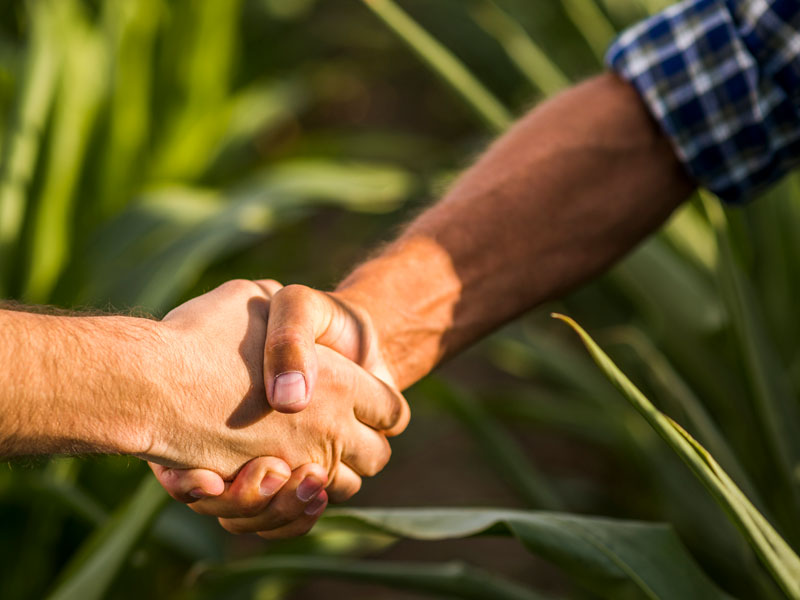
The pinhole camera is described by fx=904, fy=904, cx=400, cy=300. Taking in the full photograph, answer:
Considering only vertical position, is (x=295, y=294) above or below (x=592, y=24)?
above

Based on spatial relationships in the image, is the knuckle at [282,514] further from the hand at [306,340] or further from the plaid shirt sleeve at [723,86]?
the plaid shirt sleeve at [723,86]

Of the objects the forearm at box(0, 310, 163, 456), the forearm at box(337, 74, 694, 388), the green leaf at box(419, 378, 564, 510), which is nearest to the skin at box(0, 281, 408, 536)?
the forearm at box(0, 310, 163, 456)

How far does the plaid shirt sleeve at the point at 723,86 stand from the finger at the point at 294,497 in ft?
1.61

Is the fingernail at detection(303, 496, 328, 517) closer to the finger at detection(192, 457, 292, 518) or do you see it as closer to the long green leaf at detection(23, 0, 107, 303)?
the finger at detection(192, 457, 292, 518)

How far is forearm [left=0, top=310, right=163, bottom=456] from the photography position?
65cm

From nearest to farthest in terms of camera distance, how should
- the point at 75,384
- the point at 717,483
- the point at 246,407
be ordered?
the point at 717,483 → the point at 75,384 → the point at 246,407

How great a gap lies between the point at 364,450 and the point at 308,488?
0.08 metres

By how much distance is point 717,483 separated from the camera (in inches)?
22.6

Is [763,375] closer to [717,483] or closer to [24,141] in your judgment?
[717,483]

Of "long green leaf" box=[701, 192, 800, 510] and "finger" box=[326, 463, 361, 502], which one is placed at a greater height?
"finger" box=[326, 463, 361, 502]

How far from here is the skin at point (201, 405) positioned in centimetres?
67

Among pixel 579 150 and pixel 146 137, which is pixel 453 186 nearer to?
pixel 579 150

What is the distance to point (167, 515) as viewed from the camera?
1.20 m

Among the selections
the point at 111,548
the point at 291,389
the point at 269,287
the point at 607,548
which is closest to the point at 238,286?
the point at 269,287
